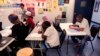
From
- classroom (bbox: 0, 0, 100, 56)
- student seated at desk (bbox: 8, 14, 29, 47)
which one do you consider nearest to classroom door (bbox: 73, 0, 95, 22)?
→ classroom (bbox: 0, 0, 100, 56)

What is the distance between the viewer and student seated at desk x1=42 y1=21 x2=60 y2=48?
287 cm

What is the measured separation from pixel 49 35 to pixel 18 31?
75 cm

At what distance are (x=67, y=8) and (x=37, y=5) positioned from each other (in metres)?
1.30

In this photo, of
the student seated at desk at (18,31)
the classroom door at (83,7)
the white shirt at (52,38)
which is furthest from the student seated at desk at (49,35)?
the classroom door at (83,7)

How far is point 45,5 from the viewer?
5348mm

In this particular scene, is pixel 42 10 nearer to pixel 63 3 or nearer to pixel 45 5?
pixel 45 5

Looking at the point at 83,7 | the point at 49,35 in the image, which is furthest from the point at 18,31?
the point at 83,7

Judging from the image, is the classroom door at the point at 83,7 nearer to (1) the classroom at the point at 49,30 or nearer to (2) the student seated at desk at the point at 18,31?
(1) the classroom at the point at 49,30

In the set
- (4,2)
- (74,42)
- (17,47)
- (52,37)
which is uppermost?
(4,2)

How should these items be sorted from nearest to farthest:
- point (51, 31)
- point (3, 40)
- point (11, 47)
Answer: point (3, 40) < point (51, 31) < point (11, 47)

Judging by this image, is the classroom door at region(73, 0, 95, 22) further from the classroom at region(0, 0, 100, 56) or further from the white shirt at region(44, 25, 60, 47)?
the white shirt at region(44, 25, 60, 47)

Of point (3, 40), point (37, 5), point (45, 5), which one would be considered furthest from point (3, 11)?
point (3, 40)

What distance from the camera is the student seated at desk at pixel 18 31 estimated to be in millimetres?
2954

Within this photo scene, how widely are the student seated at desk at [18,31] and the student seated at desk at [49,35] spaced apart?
0.52m
